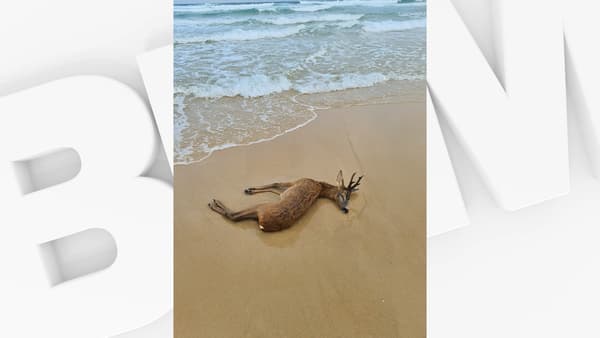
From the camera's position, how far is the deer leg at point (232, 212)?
38.8 inches

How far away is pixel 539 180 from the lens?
126cm

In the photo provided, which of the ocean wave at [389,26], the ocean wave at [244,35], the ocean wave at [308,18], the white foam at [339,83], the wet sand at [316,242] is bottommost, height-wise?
the wet sand at [316,242]

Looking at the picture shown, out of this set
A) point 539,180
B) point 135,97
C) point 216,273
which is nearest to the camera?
point 216,273

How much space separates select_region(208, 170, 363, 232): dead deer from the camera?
39.6 inches

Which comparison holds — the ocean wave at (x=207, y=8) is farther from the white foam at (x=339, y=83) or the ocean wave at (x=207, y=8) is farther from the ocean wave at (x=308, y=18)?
the white foam at (x=339, y=83)

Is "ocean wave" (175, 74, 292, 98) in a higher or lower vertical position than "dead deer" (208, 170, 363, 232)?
higher

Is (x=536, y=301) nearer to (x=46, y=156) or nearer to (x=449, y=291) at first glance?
(x=449, y=291)

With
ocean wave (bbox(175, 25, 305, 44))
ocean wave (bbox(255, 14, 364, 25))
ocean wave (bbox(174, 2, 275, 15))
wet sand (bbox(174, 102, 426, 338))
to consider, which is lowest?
wet sand (bbox(174, 102, 426, 338))

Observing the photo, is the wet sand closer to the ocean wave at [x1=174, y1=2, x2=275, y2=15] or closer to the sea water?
the sea water

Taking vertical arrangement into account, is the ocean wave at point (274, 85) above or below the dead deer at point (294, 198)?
above

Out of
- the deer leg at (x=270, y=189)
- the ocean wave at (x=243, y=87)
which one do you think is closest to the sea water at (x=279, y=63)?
the ocean wave at (x=243, y=87)

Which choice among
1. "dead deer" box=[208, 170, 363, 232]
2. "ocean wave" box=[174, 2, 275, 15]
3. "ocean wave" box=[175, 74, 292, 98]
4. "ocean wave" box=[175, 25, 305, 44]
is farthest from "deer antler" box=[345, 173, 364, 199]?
"ocean wave" box=[174, 2, 275, 15]

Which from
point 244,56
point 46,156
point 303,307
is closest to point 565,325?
point 303,307

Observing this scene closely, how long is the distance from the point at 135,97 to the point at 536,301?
1.30 meters
